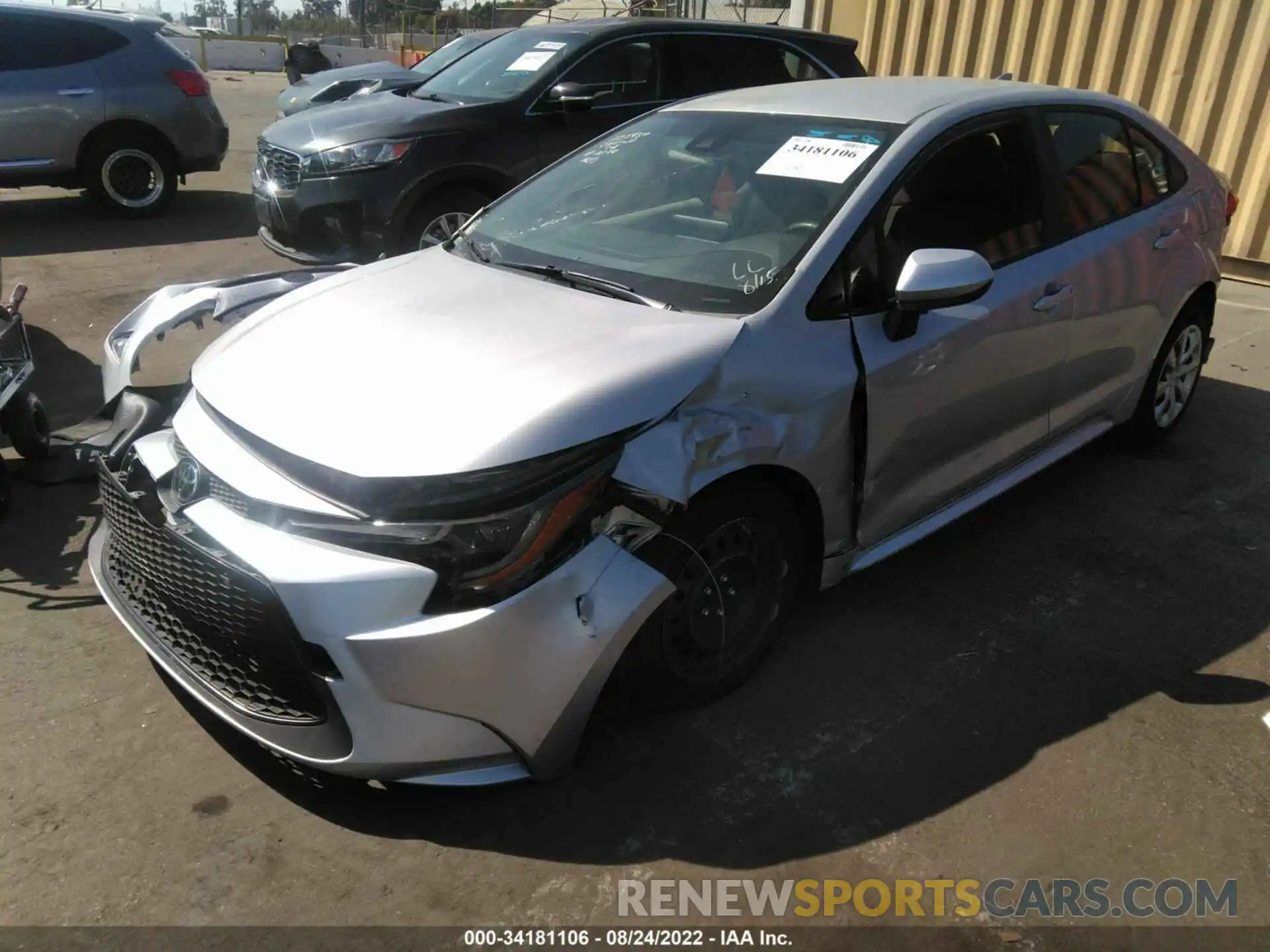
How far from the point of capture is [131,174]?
9.73 m

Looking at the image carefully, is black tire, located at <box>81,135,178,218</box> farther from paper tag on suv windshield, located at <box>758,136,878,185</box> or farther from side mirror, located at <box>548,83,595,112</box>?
paper tag on suv windshield, located at <box>758,136,878,185</box>

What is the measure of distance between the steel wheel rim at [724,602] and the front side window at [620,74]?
4.90 metres

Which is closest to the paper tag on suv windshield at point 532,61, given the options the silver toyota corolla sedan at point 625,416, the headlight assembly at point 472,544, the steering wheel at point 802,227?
the silver toyota corolla sedan at point 625,416

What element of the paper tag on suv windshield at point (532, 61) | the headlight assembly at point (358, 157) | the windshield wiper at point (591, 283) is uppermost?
the paper tag on suv windshield at point (532, 61)

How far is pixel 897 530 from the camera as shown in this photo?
137 inches

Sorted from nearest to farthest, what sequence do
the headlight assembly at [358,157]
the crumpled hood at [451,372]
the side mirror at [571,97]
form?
the crumpled hood at [451,372] → the headlight assembly at [358,157] → the side mirror at [571,97]

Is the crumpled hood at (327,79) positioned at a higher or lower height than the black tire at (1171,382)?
higher

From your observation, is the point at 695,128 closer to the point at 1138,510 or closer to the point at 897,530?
the point at 897,530

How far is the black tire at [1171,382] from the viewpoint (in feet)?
15.6

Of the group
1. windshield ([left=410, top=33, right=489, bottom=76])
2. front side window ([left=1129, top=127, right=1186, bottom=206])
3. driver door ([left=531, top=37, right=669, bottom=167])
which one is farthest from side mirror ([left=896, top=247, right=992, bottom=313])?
windshield ([left=410, top=33, right=489, bottom=76])

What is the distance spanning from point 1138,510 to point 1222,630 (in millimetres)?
960

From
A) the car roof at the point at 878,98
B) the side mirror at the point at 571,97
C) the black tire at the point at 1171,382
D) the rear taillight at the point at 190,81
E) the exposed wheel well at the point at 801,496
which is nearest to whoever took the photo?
the exposed wheel well at the point at 801,496

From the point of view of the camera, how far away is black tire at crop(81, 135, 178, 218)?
9477 mm

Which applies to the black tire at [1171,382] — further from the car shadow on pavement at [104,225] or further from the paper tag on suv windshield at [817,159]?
the car shadow on pavement at [104,225]
